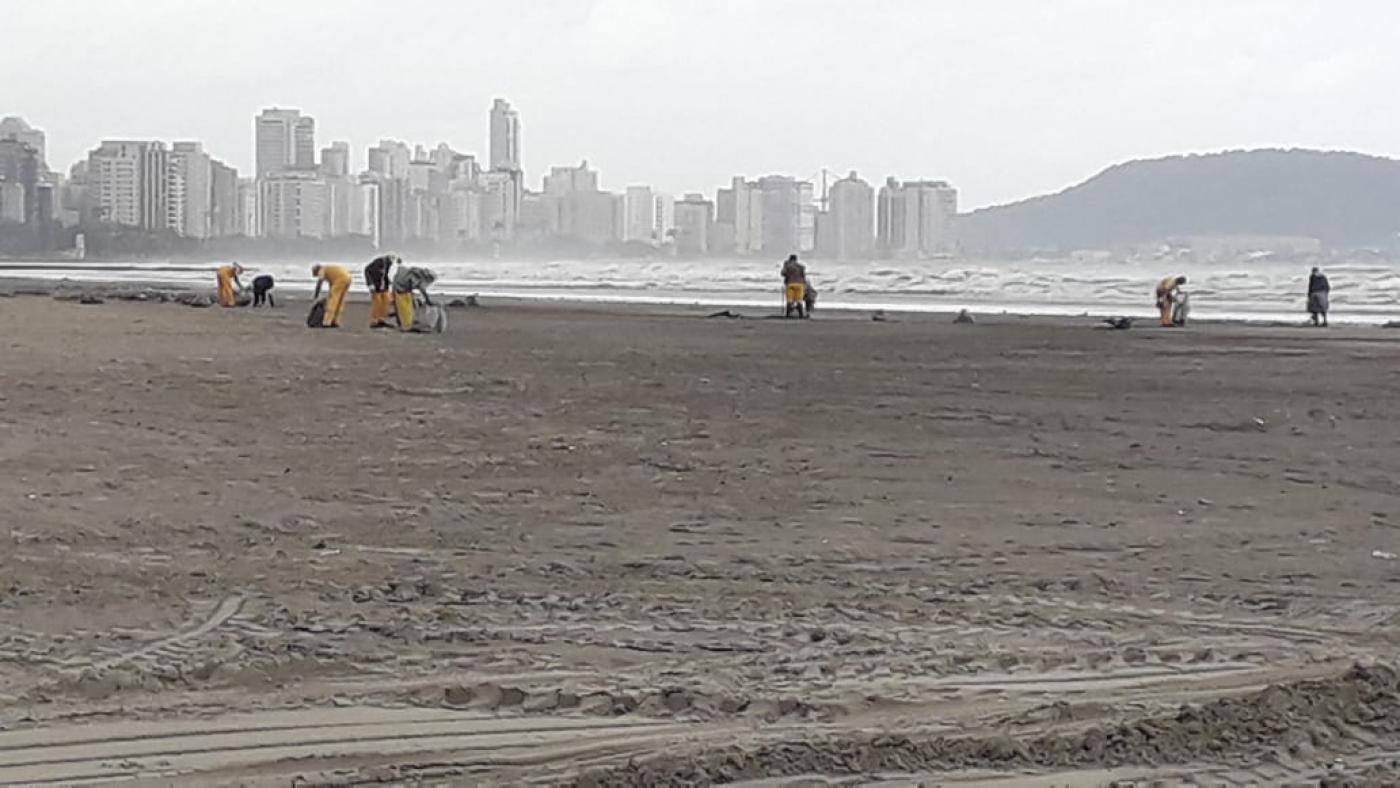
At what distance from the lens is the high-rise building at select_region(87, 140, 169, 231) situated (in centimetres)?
14012

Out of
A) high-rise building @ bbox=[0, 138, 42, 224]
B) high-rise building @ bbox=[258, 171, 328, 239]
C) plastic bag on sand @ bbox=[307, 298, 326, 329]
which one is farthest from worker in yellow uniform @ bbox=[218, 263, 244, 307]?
high-rise building @ bbox=[258, 171, 328, 239]

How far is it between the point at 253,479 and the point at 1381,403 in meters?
10.2

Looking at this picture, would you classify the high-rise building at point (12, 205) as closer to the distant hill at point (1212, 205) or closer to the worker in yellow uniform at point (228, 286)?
the distant hill at point (1212, 205)

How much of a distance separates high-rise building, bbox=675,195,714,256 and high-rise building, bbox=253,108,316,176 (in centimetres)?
4036

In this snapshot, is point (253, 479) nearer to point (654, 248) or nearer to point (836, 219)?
point (836, 219)

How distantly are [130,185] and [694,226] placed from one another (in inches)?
1965

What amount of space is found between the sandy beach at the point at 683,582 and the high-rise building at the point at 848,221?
4274 inches

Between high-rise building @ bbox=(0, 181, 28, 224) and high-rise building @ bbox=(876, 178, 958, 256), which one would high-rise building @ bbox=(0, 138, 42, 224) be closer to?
high-rise building @ bbox=(0, 181, 28, 224)

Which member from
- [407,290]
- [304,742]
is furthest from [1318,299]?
[304,742]

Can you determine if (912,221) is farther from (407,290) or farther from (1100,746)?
(1100,746)

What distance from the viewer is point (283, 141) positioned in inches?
6255

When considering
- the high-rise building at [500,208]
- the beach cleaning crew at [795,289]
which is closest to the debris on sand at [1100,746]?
the beach cleaning crew at [795,289]

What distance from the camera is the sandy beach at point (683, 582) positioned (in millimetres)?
4992

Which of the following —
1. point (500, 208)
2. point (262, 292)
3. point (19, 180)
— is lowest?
point (262, 292)
